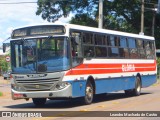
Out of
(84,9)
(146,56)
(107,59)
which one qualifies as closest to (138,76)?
(146,56)

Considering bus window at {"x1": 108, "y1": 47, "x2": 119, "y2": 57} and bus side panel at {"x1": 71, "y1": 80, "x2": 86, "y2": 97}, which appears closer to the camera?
bus side panel at {"x1": 71, "y1": 80, "x2": 86, "y2": 97}

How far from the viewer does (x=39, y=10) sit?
6172cm

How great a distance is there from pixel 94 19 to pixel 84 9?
8.12 ft

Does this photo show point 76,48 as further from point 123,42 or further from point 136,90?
point 136,90

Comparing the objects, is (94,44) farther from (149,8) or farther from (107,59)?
(149,8)

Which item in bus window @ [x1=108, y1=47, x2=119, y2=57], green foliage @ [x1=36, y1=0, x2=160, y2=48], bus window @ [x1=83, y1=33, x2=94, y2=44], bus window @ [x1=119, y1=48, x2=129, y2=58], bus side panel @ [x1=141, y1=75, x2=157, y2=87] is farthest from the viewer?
green foliage @ [x1=36, y1=0, x2=160, y2=48]

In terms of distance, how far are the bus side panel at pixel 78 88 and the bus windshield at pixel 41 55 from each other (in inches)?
31.8

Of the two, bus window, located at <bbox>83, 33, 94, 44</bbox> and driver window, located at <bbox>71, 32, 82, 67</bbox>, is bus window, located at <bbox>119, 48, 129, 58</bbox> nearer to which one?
bus window, located at <bbox>83, 33, 94, 44</bbox>

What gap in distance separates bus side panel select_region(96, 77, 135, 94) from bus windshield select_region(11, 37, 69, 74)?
113 inches

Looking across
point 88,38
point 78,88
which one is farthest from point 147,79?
point 78,88

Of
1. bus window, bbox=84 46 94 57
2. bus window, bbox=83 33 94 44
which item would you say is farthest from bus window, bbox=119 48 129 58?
bus window, bbox=84 46 94 57

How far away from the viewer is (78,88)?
1808cm

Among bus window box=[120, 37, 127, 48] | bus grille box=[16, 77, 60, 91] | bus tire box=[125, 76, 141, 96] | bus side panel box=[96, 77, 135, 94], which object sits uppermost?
bus window box=[120, 37, 127, 48]

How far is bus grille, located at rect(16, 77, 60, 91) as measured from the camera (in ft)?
57.3
